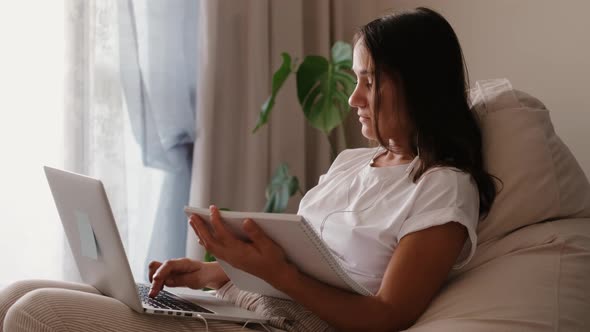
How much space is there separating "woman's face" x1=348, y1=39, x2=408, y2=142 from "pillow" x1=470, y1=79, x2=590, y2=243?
166 mm

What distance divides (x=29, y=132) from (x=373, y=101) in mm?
1223

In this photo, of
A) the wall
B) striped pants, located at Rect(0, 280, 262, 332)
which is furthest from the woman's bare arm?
the wall

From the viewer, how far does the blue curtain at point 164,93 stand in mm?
2422

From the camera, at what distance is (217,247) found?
50.1 inches

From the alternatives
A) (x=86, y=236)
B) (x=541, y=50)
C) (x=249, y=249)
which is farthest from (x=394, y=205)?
(x=541, y=50)

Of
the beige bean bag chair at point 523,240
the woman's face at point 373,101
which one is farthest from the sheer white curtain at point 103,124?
the beige bean bag chair at point 523,240

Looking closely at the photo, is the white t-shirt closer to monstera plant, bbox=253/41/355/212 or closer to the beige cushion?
the beige cushion

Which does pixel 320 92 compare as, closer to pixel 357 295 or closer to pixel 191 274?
pixel 191 274

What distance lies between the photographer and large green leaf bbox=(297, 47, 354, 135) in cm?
244

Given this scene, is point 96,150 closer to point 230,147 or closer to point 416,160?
point 230,147

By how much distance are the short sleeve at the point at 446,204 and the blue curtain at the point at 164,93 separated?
1.28 meters

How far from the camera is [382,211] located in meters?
1.43

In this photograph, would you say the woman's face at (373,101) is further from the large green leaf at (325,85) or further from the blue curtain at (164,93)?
the blue curtain at (164,93)

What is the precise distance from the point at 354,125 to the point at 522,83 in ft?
2.74
